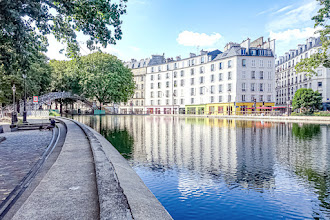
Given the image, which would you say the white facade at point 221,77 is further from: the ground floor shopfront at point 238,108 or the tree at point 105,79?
the tree at point 105,79

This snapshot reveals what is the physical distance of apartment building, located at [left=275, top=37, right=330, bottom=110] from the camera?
6209cm

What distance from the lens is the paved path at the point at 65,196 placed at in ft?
8.68

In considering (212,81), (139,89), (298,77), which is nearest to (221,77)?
(212,81)

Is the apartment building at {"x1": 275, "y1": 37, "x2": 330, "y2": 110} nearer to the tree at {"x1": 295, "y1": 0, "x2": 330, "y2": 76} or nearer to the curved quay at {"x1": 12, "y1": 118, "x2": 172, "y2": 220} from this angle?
the tree at {"x1": 295, "y1": 0, "x2": 330, "y2": 76}

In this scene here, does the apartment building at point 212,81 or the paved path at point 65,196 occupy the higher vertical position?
the apartment building at point 212,81

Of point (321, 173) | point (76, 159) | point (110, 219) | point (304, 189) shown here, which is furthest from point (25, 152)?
point (321, 173)

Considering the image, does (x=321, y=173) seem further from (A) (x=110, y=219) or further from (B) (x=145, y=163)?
(A) (x=110, y=219)

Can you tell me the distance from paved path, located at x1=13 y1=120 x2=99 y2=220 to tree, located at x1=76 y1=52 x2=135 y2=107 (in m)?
48.4

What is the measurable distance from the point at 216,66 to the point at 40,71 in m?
42.1

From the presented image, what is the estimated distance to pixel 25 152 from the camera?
7.99m

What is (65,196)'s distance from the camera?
317 centimetres

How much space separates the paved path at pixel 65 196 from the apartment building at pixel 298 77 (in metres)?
56.0

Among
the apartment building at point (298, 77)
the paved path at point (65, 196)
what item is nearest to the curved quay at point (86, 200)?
the paved path at point (65, 196)

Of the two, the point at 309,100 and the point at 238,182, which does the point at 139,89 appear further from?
the point at 238,182
